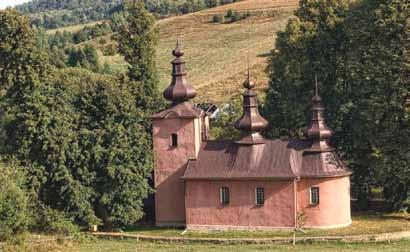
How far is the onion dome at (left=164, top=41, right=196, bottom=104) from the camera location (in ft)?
129

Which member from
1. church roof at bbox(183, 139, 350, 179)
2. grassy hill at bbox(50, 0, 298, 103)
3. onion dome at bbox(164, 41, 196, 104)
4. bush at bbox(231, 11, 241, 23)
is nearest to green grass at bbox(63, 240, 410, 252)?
church roof at bbox(183, 139, 350, 179)

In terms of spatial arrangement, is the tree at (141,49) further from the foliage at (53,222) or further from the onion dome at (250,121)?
the foliage at (53,222)

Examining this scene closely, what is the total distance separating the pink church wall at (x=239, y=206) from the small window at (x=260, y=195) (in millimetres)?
171

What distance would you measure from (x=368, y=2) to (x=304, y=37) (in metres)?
4.58

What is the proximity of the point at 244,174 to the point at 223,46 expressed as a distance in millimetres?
56226

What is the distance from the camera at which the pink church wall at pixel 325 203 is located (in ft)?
122

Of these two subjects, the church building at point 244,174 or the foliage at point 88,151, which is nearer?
the church building at point 244,174

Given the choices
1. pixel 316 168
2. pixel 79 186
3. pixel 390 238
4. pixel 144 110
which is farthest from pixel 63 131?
pixel 390 238

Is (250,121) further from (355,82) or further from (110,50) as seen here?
(110,50)

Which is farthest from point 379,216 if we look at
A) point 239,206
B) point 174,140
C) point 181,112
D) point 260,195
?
point 181,112

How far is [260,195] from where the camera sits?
37.8 metres

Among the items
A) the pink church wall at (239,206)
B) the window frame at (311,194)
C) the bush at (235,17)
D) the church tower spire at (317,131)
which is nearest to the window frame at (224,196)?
the pink church wall at (239,206)

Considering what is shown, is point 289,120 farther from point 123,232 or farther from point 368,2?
point 123,232

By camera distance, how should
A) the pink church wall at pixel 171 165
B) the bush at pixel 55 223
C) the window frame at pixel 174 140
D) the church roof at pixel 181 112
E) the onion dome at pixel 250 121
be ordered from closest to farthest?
1. the bush at pixel 55 223
2. the onion dome at pixel 250 121
3. the church roof at pixel 181 112
4. the pink church wall at pixel 171 165
5. the window frame at pixel 174 140
